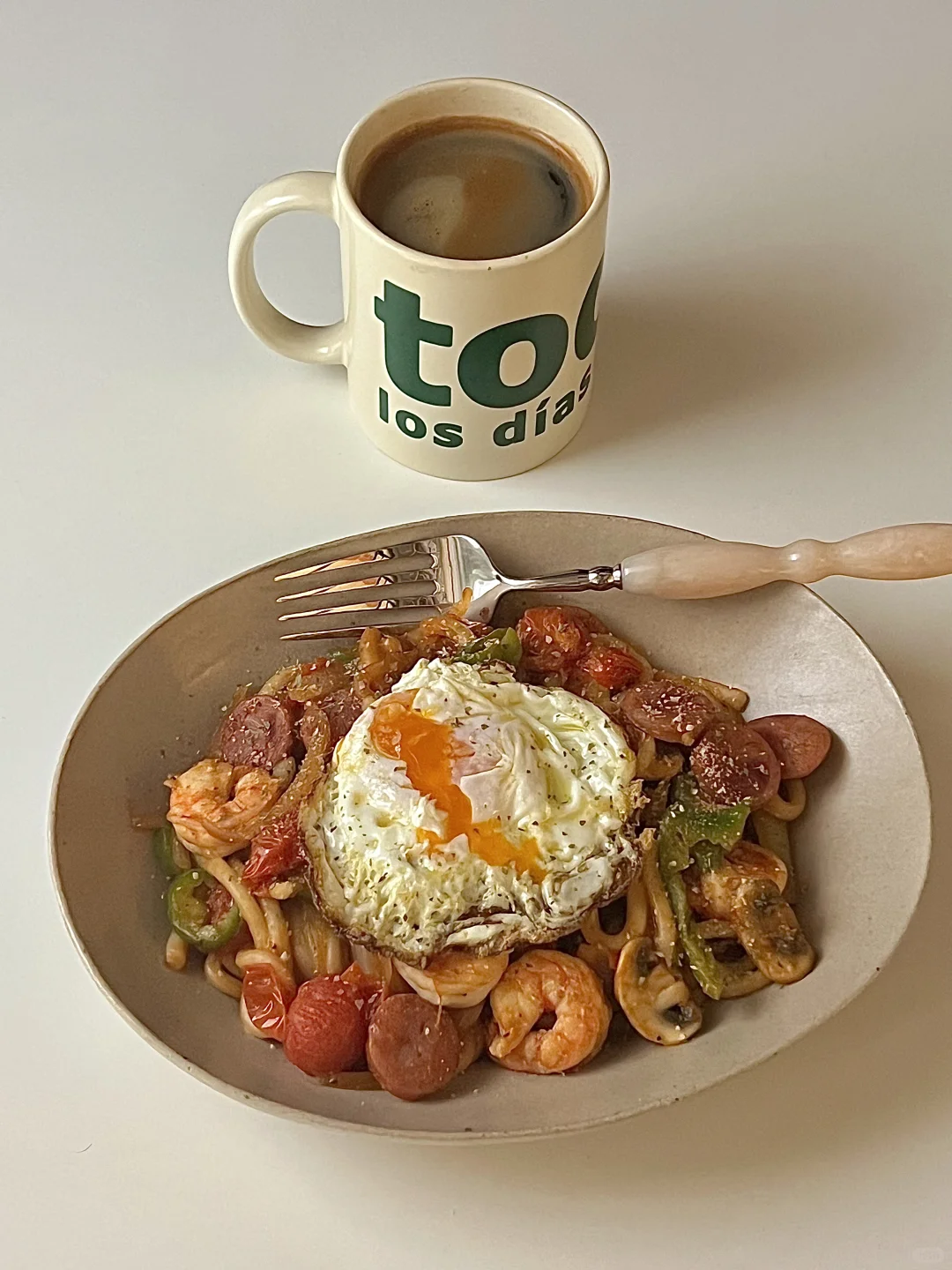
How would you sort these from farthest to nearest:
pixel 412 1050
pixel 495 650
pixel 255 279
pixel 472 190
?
pixel 255 279
pixel 472 190
pixel 495 650
pixel 412 1050

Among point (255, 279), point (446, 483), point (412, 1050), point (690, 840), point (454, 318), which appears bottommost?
point (412, 1050)

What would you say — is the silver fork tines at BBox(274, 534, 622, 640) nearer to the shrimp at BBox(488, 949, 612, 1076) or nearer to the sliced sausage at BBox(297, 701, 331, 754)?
the sliced sausage at BBox(297, 701, 331, 754)

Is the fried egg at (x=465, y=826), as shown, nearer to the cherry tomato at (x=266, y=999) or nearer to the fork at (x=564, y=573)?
the cherry tomato at (x=266, y=999)

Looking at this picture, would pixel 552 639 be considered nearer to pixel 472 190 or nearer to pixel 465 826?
pixel 465 826

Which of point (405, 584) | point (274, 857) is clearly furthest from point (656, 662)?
point (274, 857)

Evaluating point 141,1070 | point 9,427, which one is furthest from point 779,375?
point 141,1070

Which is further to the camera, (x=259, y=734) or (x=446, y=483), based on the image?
(x=446, y=483)

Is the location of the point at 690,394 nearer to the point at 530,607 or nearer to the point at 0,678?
the point at 530,607

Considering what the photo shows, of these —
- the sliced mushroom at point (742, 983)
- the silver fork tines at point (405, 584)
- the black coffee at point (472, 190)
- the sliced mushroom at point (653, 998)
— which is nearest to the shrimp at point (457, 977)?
the sliced mushroom at point (653, 998)
